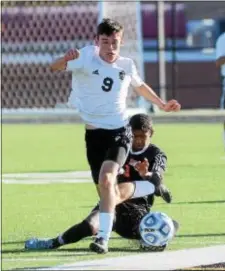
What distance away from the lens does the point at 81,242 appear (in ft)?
32.9

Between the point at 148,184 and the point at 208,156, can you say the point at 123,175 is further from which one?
the point at 208,156

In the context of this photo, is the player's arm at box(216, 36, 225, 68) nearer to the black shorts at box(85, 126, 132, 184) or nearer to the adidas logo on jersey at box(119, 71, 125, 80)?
the adidas logo on jersey at box(119, 71, 125, 80)

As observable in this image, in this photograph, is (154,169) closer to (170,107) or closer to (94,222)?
(170,107)

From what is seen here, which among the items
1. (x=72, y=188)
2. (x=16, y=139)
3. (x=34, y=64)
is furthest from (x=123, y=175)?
(x=34, y=64)

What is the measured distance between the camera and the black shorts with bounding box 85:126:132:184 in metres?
9.52

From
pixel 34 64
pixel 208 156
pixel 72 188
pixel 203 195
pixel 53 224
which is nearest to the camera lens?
pixel 53 224

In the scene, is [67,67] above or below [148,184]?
above

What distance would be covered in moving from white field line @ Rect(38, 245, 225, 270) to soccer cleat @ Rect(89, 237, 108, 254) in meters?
0.26

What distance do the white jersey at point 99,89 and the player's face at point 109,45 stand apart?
0.27 ft

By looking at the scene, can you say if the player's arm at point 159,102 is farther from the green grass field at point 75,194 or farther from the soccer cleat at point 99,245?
the soccer cleat at point 99,245

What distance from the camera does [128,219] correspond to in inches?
394

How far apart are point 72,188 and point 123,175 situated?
4.61 meters

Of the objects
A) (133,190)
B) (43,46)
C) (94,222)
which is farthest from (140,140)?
(43,46)

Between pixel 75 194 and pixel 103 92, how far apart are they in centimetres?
436
